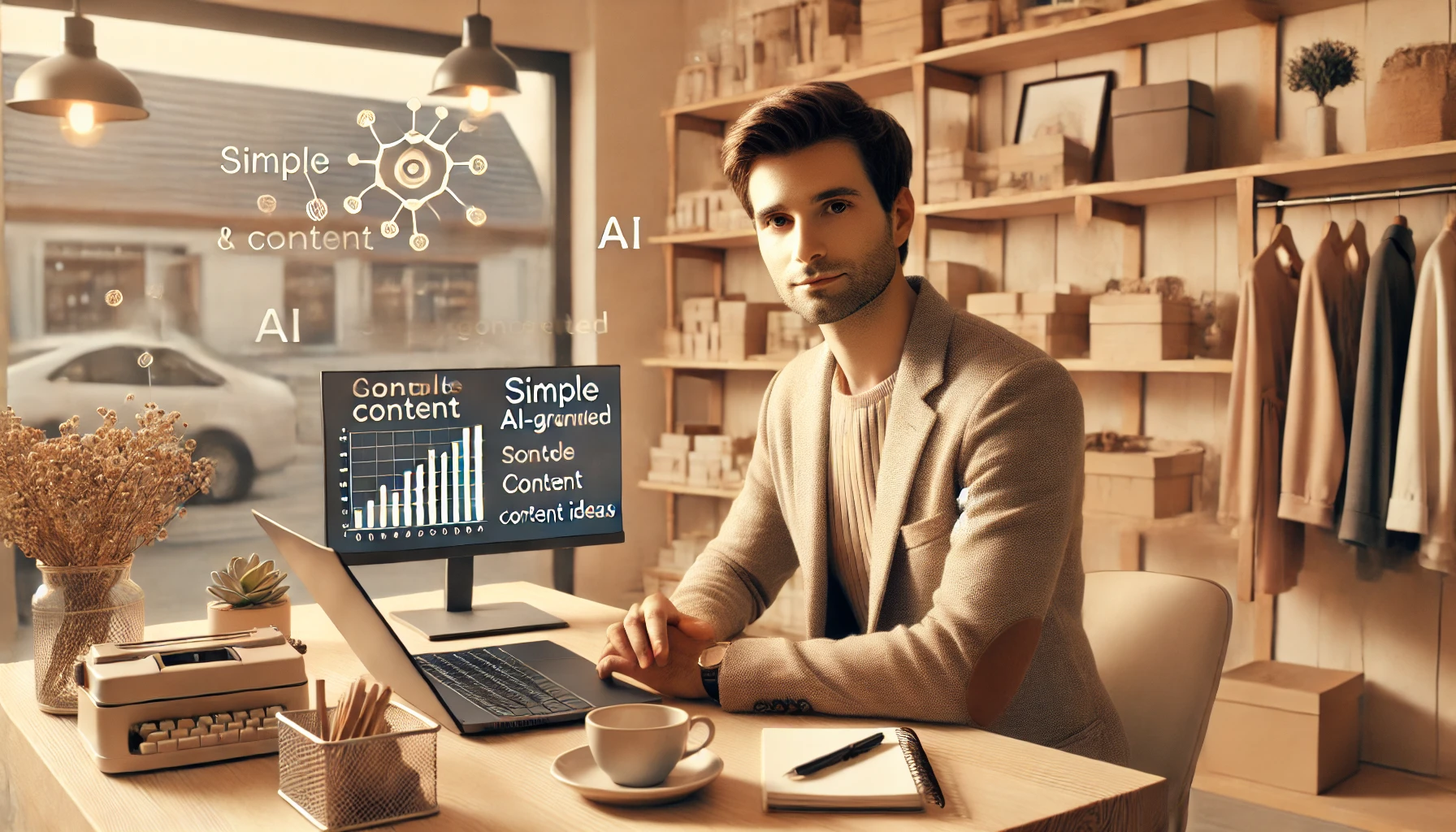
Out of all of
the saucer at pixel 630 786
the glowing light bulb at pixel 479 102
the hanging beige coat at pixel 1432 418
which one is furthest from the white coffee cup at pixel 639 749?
the glowing light bulb at pixel 479 102

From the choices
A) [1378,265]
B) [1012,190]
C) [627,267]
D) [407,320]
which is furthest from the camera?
[627,267]

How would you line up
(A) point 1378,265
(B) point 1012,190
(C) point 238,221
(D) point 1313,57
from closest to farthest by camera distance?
(A) point 1378,265 → (D) point 1313,57 → (B) point 1012,190 → (C) point 238,221

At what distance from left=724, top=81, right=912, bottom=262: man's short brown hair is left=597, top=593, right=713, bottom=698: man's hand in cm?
58

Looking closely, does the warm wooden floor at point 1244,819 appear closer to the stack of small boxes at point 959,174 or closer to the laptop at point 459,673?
the stack of small boxes at point 959,174

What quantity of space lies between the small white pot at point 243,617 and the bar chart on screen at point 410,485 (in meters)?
0.17

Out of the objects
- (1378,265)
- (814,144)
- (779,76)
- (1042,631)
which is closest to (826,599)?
(1042,631)

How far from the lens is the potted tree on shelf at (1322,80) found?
9.73ft

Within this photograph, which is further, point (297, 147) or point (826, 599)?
point (297, 147)

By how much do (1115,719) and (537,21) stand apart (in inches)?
139

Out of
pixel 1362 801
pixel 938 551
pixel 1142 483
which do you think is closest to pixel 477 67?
pixel 1142 483

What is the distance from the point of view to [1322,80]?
9.74ft

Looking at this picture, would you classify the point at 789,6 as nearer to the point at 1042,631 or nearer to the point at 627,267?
the point at 627,267

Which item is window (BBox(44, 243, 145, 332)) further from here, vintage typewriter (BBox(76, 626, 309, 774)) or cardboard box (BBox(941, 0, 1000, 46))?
vintage typewriter (BBox(76, 626, 309, 774))

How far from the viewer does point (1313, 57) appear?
299cm
